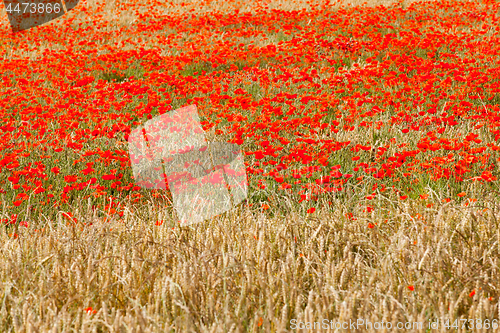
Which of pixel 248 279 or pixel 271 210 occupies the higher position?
pixel 248 279

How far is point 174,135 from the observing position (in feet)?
15.0

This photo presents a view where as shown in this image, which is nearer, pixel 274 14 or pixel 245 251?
pixel 245 251

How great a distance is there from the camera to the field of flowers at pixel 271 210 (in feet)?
5.98

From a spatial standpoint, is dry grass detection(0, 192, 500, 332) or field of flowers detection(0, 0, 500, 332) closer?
dry grass detection(0, 192, 500, 332)

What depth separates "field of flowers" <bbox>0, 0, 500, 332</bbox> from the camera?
1.82m

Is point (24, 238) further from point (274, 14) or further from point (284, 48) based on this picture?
point (274, 14)

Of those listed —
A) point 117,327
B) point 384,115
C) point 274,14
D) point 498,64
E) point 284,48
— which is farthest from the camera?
point 274,14

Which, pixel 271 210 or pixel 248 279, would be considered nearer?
pixel 248 279

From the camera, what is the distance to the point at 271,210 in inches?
128

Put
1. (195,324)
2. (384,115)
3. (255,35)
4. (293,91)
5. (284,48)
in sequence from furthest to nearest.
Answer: (255,35), (284,48), (293,91), (384,115), (195,324)

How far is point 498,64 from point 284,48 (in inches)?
125

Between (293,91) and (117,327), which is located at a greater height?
(117,327)

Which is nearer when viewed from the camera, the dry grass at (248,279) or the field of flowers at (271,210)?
the dry grass at (248,279)

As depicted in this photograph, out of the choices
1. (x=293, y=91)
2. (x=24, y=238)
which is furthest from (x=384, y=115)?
(x=24, y=238)
